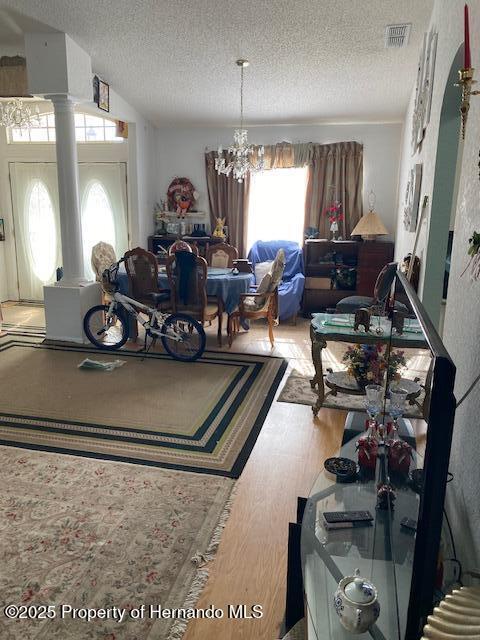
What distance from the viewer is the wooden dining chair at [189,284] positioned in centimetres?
470

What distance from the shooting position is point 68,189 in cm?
498

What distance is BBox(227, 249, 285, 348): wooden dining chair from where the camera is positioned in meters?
5.00

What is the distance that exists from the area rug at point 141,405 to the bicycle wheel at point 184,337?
10 centimetres

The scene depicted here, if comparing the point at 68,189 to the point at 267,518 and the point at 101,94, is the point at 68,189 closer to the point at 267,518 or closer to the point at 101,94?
the point at 101,94

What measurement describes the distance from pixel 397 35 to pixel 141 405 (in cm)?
368

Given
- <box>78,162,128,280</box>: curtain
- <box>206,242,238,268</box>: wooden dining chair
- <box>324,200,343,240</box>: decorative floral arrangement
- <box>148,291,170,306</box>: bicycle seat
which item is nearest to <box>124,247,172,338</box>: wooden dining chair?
<box>148,291,170,306</box>: bicycle seat

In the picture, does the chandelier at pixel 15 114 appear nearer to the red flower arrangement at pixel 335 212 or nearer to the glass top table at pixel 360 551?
the red flower arrangement at pixel 335 212

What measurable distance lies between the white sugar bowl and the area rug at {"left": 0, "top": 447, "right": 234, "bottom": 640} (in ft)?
2.79

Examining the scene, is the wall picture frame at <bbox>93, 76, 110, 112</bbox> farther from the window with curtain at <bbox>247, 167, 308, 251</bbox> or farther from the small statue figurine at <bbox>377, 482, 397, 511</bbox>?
the small statue figurine at <bbox>377, 482, 397, 511</bbox>

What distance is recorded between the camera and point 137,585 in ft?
6.40

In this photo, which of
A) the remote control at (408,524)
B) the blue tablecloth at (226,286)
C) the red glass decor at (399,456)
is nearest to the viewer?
the remote control at (408,524)

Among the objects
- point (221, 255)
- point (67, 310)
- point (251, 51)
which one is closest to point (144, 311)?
point (67, 310)

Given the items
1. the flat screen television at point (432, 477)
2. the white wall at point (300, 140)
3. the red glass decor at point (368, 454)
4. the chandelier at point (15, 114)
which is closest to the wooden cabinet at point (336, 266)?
the white wall at point (300, 140)

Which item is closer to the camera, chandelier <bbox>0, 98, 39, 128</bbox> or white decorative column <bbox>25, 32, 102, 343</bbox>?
white decorative column <bbox>25, 32, 102, 343</bbox>
